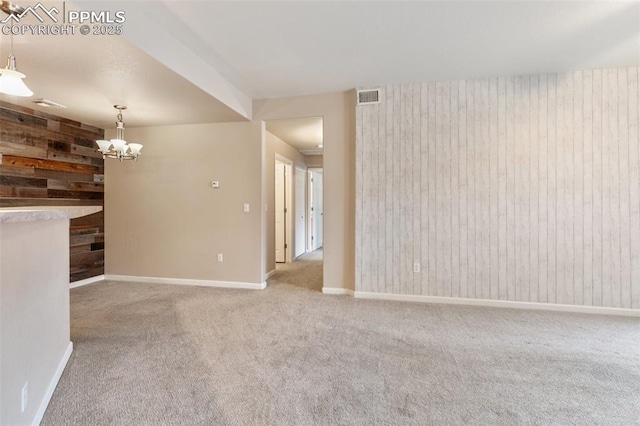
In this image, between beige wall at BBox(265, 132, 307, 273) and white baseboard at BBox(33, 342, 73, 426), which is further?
beige wall at BBox(265, 132, 307, 273)

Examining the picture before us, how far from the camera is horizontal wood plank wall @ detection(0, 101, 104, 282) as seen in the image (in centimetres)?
354

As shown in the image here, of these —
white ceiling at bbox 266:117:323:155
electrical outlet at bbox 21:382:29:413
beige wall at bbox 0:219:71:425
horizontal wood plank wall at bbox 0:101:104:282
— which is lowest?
electrical outlet at bbox 21:382:29:413

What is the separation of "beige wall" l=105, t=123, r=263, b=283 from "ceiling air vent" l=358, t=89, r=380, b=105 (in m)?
1.45

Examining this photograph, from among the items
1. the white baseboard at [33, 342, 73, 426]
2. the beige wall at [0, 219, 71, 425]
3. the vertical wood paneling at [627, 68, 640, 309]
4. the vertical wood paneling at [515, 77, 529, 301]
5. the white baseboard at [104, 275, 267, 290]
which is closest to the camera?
the beige wall at [0, 219, 71, 425]

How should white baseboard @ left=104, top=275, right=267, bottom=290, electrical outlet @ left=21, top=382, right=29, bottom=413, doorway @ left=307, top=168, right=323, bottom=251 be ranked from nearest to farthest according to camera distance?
electrical outlet @ left=21, top=382, right=29, bottom=413 < white baseboard @ left=104, top=275, right=267, bottom=290 < doorway @ left=307, top=168, right=323, bottom=251

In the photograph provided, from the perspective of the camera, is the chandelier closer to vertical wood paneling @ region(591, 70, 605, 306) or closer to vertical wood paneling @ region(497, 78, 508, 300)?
vertical wood paneling @ region(497, 78, 508, 300)

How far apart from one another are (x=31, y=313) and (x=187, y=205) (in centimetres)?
302

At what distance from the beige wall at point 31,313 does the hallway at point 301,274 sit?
2.75m

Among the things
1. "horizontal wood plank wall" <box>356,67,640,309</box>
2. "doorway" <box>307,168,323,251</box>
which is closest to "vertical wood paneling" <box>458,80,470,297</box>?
"horizontal wood plank wall" <box>356,67,640,309</box>

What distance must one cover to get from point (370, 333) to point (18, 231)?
252cm

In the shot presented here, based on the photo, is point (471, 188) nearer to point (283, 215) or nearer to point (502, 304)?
point (502, 304)

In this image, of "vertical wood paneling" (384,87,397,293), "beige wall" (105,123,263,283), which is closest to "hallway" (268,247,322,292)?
"beige wall" (105,123,263,283)

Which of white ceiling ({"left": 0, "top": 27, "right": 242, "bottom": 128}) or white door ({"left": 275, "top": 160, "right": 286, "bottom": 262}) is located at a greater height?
white ceiling ({"left": 0, "top": 27, "right": 242, "bottom": 128})

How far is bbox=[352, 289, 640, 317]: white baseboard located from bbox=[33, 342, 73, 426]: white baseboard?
2.82 meters
